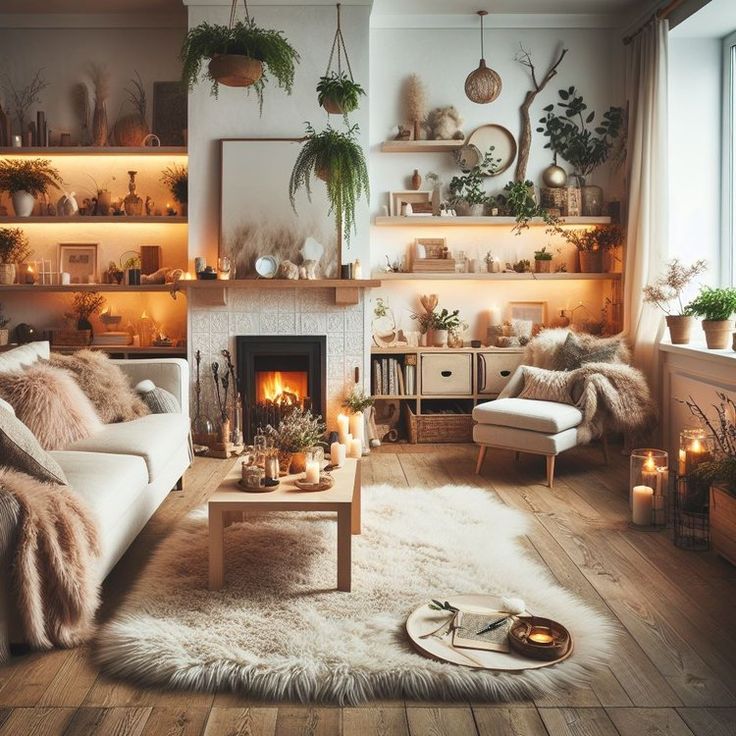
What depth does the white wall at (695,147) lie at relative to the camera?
215 inches

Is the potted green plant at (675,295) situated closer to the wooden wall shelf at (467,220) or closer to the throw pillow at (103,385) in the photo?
the wooden wall shelf at (467,220)

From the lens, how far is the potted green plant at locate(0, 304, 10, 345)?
5.93 meters

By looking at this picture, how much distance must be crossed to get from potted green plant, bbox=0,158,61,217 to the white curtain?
4.24 metres

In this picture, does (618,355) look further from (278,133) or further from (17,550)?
(17,550)

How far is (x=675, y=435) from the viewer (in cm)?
507

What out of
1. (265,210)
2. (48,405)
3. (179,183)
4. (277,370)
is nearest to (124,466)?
(48,405)

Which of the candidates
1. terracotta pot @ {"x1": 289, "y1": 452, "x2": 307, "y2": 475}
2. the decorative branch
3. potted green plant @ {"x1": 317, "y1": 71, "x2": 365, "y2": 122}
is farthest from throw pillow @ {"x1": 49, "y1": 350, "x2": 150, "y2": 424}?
the decorative branch

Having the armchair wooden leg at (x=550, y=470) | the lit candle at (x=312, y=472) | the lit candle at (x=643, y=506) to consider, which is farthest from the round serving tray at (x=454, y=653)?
the armchair wooden leg at (x=550, y=470)

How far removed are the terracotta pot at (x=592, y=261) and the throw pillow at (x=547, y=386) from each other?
1292mm

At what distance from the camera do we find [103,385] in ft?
13.8

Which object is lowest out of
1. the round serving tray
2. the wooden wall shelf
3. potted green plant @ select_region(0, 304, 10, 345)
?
the round serving tray

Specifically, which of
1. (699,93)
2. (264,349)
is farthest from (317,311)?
(699,93)

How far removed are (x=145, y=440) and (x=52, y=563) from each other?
1260 millimetres

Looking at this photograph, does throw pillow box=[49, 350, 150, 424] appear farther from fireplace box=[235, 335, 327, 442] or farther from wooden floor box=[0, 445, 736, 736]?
fireplace box=[235, 335, 327, 442]
